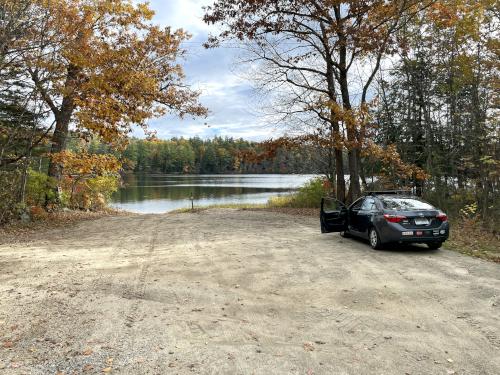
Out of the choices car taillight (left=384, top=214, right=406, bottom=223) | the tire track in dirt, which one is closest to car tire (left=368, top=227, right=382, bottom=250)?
car taillight (left=384, top=214, right=406, bottom=223)

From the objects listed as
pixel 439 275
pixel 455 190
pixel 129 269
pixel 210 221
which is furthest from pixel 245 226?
pixel 455 190

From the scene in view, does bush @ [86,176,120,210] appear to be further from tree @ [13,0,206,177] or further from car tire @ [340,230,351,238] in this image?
car tire @ [340,230,351,238]

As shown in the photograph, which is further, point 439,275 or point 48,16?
point 48,16

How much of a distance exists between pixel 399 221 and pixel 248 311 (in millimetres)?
5616

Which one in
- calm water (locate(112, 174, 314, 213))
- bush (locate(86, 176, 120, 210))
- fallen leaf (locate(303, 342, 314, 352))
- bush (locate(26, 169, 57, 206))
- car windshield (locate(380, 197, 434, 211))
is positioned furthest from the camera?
calm water (locate(112, 174, 314, 213))

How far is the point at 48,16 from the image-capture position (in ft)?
48.2

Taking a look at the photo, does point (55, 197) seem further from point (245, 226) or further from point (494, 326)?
point (494, 326)

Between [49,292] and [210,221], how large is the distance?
1153 centimetres

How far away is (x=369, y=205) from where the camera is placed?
1192cm

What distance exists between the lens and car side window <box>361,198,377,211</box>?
38.1 ft

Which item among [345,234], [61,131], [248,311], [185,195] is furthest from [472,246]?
[185,195]

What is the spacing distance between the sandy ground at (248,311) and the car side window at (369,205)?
4.26ft

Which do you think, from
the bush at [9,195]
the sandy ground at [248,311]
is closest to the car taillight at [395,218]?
the sandy ground at [248,311]

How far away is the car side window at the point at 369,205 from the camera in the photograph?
1160cm
